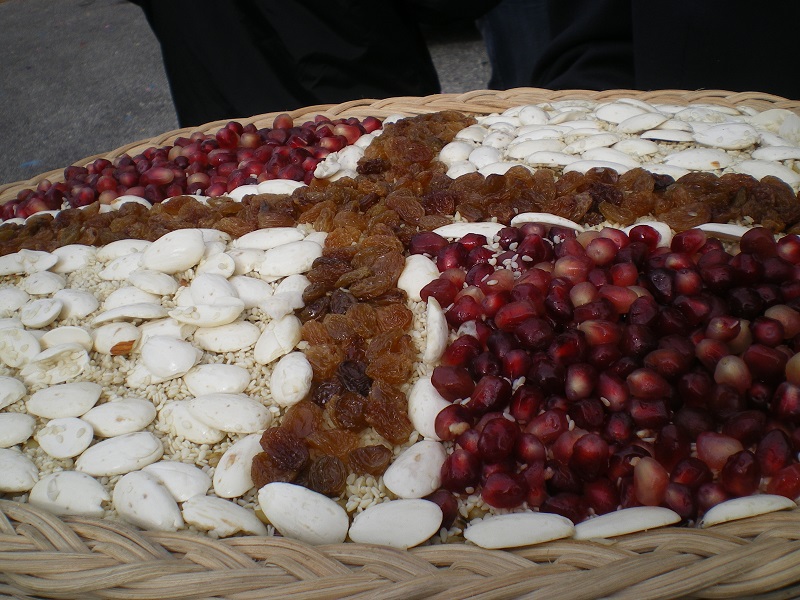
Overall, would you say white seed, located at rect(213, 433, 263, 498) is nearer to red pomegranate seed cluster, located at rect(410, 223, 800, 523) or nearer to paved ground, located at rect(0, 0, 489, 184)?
red pomegranate seed cluster, located at rect(410, 223, 800, 523)

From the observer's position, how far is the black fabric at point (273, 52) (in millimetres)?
2109

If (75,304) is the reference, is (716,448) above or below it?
below

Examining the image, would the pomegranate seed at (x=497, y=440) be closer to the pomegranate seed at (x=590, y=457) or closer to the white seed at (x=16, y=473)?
the pomegranate seed at (x=590, y=457)

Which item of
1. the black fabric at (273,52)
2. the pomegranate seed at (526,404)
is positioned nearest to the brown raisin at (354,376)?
the pomegranate seed at (526,404)

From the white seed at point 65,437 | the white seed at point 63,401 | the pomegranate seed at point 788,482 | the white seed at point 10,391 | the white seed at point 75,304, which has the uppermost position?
the white seed at point 75,304

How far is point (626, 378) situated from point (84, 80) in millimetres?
4754

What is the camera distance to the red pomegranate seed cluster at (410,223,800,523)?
69cm

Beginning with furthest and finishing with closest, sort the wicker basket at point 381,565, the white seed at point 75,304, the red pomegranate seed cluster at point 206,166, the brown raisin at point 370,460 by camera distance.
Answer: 1. the red pomegranate seed cluster at point 206,166
2. the white seed at point 75,304
3. the brown raisin at point 370,460
4. the wicker basket at point 381,565

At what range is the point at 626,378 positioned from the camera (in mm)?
774

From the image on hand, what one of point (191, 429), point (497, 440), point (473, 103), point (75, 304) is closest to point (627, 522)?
point (497, 440)

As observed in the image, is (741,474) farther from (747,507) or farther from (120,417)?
(120,417)

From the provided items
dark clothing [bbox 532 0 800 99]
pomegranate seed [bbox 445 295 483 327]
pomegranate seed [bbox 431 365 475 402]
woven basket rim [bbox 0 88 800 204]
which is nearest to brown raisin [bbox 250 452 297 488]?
pomegranate seed [bbox 431 365 475 402]

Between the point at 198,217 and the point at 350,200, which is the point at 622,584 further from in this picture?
the point at 198,217

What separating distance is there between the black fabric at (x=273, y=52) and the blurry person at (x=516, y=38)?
72 cm
